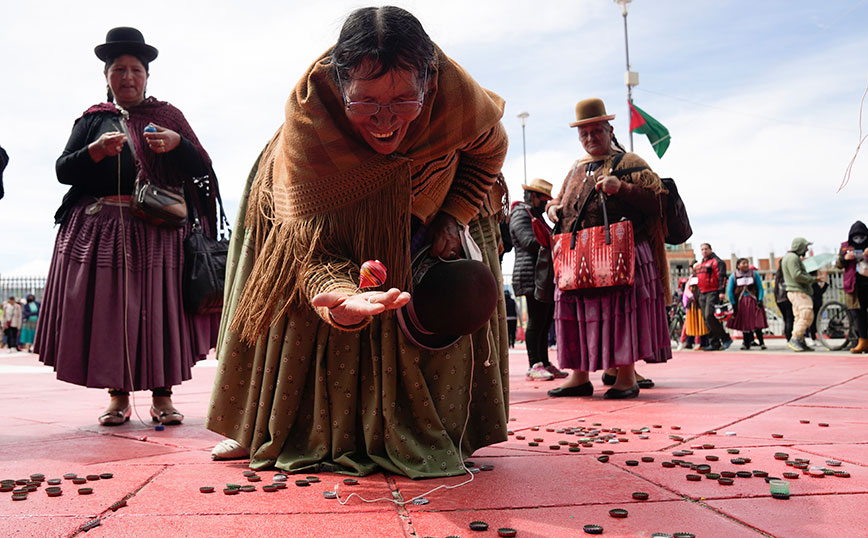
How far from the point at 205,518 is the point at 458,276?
96 centimetres

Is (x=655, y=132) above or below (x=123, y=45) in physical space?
above

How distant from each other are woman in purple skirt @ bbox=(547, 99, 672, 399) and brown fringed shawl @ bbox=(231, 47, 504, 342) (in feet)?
8.54

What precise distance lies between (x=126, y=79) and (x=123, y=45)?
0.17 metres

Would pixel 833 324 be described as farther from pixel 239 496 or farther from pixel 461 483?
pixel 239 496

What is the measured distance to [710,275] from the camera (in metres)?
11.8

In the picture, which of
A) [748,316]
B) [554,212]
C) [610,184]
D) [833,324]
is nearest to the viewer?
[610,184]

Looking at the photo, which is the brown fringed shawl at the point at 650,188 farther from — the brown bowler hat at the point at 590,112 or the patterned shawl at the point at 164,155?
the patterned shawl at the point at 164,155

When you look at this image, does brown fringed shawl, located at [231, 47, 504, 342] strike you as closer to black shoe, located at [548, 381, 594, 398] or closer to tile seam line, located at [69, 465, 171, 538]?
tile seam line, located at [69, 465, 171, 538]

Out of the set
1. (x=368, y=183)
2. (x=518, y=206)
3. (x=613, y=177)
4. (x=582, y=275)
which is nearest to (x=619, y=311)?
(x=582, y=275)

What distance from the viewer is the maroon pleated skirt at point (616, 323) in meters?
4.75

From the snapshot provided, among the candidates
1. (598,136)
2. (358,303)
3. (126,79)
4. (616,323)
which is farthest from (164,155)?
(616,323)

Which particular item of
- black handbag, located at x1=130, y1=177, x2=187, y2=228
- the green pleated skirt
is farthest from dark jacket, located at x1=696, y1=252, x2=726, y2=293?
the green pleated skirt

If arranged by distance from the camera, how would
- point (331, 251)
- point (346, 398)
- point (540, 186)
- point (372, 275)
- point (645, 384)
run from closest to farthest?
point (372, 275)
point (331, 251)
point (346, 398)
point (645, 384)
point (540, 186)

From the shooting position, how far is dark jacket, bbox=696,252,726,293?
11656 millimetres
